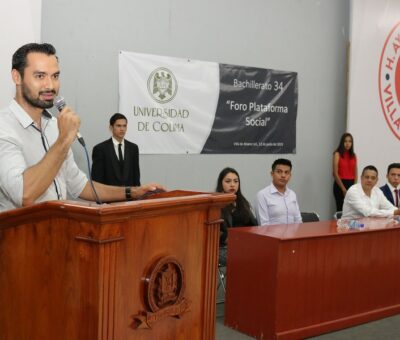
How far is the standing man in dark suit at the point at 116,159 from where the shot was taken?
480 cm

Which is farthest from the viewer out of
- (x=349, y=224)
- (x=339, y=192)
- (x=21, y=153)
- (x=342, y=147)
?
(x=339, y=192)

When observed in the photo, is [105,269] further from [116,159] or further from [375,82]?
[375,82]

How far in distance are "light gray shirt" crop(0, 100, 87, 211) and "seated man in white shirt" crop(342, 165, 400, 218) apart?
353 centimetres

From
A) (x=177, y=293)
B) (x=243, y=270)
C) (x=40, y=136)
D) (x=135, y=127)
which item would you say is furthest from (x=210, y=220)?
(x=135, y=127)

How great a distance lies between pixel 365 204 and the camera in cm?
491

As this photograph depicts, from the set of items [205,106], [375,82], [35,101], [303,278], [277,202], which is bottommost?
[303,278]

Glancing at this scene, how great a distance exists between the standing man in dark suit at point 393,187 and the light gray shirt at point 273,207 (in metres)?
1.48

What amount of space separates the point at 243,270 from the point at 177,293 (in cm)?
206

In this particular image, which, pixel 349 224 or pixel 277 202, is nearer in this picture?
pixel 349 224

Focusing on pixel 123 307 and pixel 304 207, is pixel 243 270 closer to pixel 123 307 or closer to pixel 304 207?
pixel 123 307

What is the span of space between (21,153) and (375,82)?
247 inches

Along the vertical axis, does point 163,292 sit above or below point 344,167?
below

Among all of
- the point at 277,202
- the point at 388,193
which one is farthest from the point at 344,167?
the point at 277,202

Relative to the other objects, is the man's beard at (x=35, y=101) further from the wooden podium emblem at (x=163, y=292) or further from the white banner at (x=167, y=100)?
the white banner at (x=167, y=100)
